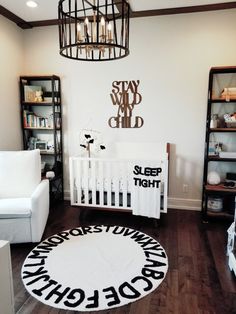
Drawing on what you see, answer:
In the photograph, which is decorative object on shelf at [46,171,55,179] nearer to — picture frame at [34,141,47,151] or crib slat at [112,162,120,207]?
picture frame at [34,141,47,151]

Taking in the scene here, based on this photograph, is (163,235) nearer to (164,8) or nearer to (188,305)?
(188,305)

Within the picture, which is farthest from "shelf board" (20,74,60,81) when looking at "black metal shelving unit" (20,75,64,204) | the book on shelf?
the book on shelf

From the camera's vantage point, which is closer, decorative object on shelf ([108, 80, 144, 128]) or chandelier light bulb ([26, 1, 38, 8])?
chandelier light bulb ([26, 1, 38, 8])

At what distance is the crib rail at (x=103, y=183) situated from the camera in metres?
3.21

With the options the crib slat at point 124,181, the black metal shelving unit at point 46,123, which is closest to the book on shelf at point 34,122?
the black metal shelving unit at point 46,123

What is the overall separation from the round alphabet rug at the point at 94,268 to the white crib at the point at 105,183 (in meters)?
0.40

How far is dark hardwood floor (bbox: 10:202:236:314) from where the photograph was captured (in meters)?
1.91

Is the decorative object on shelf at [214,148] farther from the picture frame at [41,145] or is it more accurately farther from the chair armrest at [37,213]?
the picture frame at [41,145]

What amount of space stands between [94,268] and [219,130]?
89.5 inches

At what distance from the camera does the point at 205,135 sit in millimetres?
3580

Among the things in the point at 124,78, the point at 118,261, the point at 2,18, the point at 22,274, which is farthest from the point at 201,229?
the point at 2,18

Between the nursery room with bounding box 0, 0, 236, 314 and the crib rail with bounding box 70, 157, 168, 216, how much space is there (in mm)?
15

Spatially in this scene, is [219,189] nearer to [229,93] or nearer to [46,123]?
[229,93]

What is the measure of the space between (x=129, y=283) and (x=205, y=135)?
2.29 m
